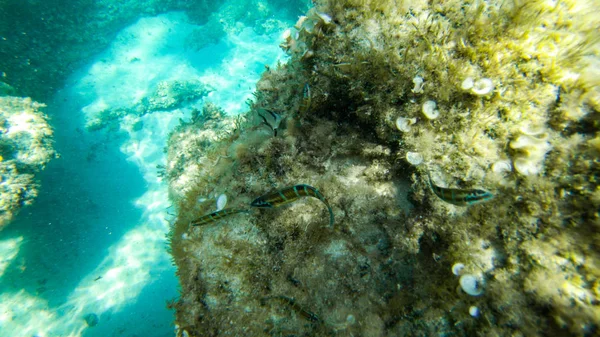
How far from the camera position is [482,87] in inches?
94.2

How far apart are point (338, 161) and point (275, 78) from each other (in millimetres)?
2203

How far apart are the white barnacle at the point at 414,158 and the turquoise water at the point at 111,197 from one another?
7.77m

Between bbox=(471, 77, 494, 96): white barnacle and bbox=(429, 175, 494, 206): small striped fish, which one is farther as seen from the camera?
bbox=(471, 77, 494, 96): white barnacle

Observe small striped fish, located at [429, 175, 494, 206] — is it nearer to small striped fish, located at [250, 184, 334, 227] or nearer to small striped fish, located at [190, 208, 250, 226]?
small striped fish, located at [250, 184, 334, 227]

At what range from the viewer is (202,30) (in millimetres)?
17172

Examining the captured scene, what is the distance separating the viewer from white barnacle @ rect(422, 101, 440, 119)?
256 centimetres

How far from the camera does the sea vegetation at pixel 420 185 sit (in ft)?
6.61

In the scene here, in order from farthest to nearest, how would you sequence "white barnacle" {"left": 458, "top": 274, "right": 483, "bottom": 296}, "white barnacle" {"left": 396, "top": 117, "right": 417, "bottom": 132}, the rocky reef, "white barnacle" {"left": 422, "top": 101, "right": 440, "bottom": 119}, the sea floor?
the sea floor
the rocky reef
"white barnacle" {"left": 396, "top": 117, "right": 417, "bottom": 132}
"white barnacle" {"left": 422, "top": 101, "right": 440, "bottom": 119}
"white barnacle" {"left": 458, "top": 274, "right": 483, "bottom": 296}

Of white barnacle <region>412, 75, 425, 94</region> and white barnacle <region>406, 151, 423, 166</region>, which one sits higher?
white barnacle <region>412, 75, 425, 94</region>

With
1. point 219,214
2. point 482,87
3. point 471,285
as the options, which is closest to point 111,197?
point 219,214

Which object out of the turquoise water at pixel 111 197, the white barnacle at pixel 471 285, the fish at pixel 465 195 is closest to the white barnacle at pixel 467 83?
the fish at pixel 465 195

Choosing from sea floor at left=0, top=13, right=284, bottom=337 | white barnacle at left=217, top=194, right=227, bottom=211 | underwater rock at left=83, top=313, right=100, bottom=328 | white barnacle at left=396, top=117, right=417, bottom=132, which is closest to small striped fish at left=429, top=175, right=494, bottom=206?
white barnacle at left=396, top=117, right=417, bottom=132

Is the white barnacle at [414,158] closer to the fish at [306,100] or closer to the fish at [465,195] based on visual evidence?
the fish at [465,195]

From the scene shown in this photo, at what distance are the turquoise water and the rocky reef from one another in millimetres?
2723
